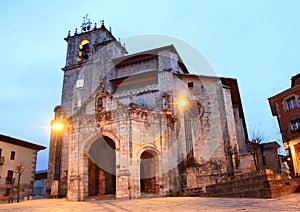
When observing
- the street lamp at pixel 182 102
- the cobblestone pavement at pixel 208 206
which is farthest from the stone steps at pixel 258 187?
the street lamp at pixel 182 102

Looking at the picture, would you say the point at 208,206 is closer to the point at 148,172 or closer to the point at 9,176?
the point at 148,172

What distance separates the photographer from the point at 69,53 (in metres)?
35.4

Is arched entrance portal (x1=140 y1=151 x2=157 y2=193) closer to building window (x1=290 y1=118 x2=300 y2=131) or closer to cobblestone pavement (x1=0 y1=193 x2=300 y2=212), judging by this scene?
cobblestone pavement (x1=0 y1=193 x2=300 y2=212)

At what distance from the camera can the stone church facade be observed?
656 inches

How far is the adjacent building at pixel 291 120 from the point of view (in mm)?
23678

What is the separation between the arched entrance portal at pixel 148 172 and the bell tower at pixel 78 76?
1251 centimetres

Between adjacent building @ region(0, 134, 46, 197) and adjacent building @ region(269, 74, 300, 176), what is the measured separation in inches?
1070

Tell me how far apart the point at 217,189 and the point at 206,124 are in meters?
10.5

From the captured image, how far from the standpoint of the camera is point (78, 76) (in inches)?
1299

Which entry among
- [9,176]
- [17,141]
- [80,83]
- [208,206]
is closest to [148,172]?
[208,206]

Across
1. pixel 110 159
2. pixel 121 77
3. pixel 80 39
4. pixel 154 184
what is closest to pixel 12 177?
pixel 110 159

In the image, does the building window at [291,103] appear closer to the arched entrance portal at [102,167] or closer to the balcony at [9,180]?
the arched entrance portal at [102,167]

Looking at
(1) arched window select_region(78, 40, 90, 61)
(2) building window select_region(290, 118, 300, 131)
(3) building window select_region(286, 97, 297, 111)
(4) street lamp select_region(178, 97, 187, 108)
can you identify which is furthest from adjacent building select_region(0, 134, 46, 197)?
(3) building window select_region(286, 97, 297, 111)

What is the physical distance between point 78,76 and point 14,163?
12.9 metres
